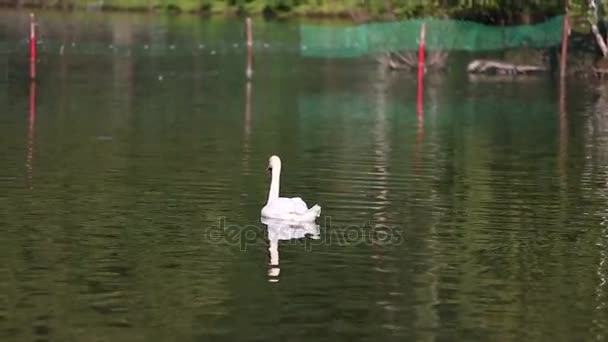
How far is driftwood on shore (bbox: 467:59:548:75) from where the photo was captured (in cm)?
5541

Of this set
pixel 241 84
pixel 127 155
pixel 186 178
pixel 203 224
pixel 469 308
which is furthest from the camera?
pixel 241 84

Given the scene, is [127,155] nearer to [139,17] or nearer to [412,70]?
[412,70]

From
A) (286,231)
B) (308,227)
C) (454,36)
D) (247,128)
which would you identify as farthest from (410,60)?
(286,231)

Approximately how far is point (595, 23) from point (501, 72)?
5075 mm

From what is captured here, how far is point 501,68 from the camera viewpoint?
2185 inches

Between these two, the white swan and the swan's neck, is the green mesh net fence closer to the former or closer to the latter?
the swan's neck

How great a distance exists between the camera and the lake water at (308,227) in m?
16.1

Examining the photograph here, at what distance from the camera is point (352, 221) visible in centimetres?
2228

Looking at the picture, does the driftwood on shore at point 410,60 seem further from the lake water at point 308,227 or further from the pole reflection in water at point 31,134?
the pole reflection in water at point 31,134

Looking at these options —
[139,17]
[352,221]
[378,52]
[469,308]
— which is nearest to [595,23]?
[378,52]

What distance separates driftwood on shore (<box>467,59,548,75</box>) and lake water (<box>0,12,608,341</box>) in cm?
701

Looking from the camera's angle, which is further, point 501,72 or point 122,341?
point 501,72

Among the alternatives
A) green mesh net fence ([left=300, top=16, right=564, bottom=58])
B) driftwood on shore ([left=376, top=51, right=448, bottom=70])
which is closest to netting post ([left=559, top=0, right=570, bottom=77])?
green mesh net fence ([left=300, top=16, right=564, bottom=58])

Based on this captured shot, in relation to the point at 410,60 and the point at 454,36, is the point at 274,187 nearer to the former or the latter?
the point at 454,36
